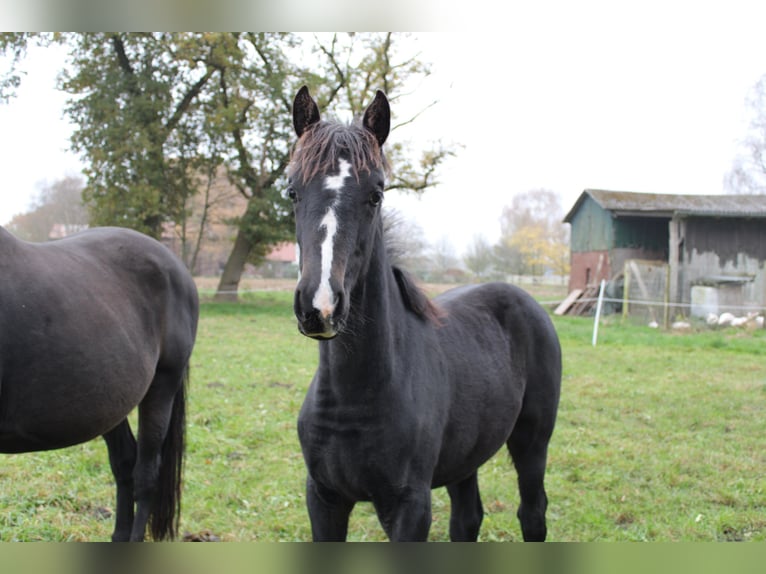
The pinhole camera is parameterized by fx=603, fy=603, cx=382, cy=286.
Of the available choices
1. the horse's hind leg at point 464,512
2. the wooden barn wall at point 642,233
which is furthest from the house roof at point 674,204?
the horse's hind leg at point 464,512

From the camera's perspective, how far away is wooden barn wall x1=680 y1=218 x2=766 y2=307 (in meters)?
15.8

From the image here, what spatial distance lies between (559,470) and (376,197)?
3750 millimetres

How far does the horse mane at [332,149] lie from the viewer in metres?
1.91

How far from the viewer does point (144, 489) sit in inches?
129

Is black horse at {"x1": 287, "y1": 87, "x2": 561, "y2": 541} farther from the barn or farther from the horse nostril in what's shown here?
the barn

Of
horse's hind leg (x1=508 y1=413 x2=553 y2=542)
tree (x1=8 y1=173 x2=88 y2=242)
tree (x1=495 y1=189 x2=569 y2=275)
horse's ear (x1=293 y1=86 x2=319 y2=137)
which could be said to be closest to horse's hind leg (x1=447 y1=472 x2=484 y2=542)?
horse's hind leg (x1=508 y1=413 x2=553 y2=542)

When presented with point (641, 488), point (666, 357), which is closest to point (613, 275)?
point (666, 357)

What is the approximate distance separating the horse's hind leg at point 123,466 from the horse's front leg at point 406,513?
6.46 ft

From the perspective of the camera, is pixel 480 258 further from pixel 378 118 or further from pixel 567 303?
pixel 378 118

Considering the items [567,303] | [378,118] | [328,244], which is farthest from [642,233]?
[328,244]

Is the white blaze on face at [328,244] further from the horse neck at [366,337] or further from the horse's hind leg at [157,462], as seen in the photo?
the horse's hind leg at [157,462]

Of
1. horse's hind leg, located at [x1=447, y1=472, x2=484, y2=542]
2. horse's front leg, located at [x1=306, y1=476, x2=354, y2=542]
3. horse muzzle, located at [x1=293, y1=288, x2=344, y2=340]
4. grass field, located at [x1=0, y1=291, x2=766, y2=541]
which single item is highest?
horse muzzle, located at [x1=293, y1=288, x2=344, y2=340]

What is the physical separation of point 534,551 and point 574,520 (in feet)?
8.98

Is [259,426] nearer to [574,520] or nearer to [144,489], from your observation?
[144,489]
